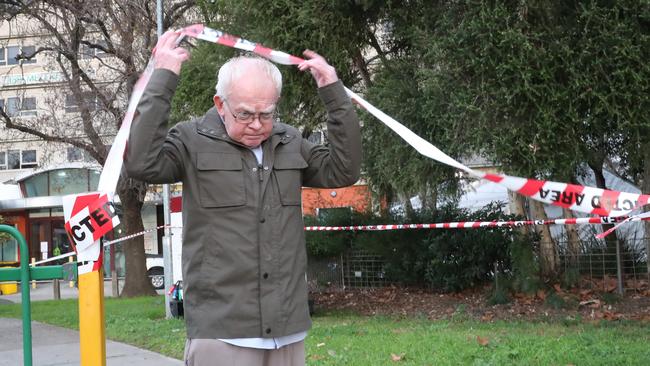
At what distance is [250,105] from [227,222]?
429mm

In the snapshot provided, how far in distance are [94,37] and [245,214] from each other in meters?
18.0

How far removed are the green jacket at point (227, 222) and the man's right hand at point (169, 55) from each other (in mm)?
34

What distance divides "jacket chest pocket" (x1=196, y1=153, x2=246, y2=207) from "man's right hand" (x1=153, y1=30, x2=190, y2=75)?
1.17 feet

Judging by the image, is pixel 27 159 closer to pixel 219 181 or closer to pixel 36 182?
pixel 36 182

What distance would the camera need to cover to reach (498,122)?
1030 cm

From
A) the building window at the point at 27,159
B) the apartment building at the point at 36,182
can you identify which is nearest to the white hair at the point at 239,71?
the apartment building at the point at 36,182

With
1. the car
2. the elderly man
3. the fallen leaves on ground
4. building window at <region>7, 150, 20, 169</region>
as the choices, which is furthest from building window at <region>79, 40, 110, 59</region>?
building window at <region>7, 150, 20, 169</region>

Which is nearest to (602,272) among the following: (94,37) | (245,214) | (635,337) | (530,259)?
(530,259)

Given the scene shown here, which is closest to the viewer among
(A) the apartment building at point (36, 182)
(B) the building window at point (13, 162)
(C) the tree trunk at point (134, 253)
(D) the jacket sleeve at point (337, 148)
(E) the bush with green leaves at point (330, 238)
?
(D) the jacket sleeve at point (337, 148)

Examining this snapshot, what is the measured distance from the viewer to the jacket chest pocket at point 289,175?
9.41 feet

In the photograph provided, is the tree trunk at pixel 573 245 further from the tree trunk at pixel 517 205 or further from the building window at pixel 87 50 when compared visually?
the building window at pixel 87 50

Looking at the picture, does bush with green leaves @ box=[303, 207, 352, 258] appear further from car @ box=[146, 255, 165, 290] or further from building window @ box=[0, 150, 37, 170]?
building window @ box=[0, 150, 37, 170]

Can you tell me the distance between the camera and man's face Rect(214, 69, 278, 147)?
9.00 feet

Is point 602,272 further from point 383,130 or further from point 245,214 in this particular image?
point 245,214
